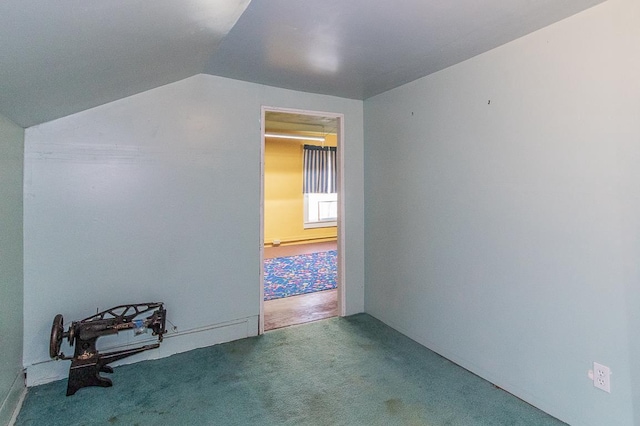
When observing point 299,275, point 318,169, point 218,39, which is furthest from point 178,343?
point 318,169

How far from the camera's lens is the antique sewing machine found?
2156 mm

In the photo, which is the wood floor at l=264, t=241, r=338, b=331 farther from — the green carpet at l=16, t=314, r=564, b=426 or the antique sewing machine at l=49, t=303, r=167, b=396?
the antique sewing machine at l=49, t=303, r=167, b=396

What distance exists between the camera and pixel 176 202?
272cm

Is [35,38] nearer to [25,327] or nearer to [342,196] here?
[25,327]

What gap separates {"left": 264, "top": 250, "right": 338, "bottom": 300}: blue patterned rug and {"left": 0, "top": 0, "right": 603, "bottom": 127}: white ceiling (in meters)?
2.91

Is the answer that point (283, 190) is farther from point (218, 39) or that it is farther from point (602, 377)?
point (602, 377)

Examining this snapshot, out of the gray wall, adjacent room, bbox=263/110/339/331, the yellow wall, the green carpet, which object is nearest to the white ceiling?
the gray wall

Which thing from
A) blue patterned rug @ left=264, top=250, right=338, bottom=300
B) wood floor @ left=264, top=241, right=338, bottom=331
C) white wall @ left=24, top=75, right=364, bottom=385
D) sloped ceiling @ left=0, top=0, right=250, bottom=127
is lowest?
wood floor @ left=264, top=241, right=338, bottom=331

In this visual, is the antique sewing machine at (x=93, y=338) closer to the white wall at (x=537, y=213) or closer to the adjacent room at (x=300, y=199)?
the white wall at (x=537, y=213)

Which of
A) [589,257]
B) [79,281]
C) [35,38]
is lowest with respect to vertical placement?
[79,281]

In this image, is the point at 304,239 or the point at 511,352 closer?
the point at 511,352

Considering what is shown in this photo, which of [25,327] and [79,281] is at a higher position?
[79,281]

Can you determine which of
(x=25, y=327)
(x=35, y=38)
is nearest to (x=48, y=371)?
(x=25, y=327)

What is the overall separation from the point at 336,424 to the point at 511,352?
4.08 feet
